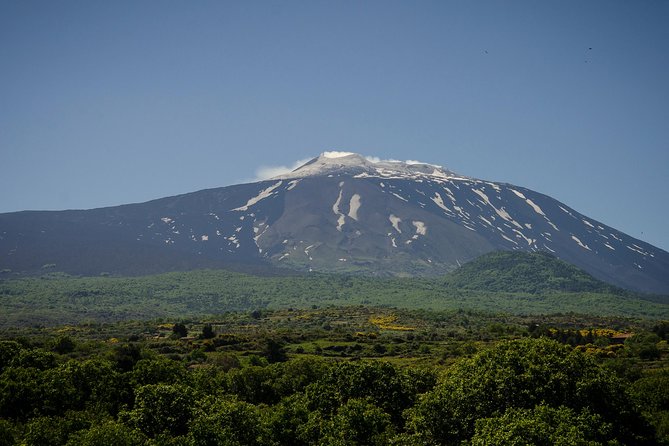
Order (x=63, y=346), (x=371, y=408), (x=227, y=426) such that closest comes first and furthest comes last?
(x=227, y=426) < (x=371, y=408) < (x=63, y=346)

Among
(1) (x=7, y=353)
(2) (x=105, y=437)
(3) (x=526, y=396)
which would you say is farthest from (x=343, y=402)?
(1) (x=7, y=353)

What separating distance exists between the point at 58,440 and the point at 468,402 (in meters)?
35.2

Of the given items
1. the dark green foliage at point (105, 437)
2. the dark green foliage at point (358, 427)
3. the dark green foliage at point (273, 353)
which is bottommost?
the dark green foliage at point (273, 353)

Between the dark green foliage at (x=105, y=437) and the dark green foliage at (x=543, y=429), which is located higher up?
the dark green foliage at (x=543, y=429)

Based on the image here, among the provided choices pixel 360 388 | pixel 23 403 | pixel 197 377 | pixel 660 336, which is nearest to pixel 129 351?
pixel 197 377

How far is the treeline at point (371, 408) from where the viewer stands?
5403 centimetres

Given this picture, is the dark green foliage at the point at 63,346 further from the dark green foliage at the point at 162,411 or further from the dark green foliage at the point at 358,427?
the dark green foliage at the point at 358,427

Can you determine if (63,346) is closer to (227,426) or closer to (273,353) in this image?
(273,353)

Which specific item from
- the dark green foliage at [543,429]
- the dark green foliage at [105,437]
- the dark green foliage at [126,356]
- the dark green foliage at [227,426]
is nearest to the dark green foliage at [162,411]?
the dark green foliage at [227,426]

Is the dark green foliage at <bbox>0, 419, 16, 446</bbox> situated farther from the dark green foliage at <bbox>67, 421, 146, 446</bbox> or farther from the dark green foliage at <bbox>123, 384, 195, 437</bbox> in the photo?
the dark green foliage at <bbox>123, 384, 195, 437</bbox>

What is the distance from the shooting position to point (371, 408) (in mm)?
64500

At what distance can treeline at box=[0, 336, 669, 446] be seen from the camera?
54031mm

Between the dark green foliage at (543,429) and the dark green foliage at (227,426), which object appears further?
the dark green foliage at (227,426)

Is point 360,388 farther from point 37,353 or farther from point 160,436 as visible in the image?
point 37,353
